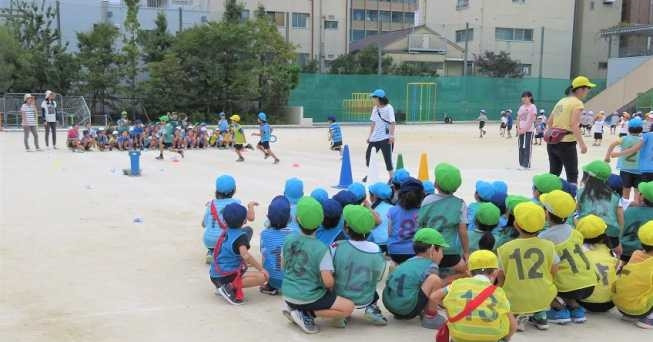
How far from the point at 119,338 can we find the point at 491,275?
2562 millimetres

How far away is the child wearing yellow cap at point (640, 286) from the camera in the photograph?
15.1ft

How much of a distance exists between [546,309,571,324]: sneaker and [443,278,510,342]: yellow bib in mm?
1261

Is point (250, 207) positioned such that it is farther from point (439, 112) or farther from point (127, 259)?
point (439, 112)

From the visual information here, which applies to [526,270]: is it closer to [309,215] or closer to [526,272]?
[526,272]

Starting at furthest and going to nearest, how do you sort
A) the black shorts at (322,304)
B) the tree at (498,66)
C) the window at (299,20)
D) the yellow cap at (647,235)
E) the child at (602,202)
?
the window at (299,20)
the tree at (498,66)
the child at (602,202)
the yellow cap at (647,235)
the black shorts at (322,304)

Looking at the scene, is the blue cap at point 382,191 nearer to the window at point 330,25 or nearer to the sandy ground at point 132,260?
the sandy ground at point 132,260

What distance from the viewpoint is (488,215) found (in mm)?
5195

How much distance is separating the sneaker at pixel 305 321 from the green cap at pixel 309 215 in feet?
2.04

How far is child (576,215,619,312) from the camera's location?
4.82m

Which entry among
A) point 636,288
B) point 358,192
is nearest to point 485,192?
point 358,192

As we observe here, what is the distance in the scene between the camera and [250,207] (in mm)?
6445

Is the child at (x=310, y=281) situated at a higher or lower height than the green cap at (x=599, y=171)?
lower

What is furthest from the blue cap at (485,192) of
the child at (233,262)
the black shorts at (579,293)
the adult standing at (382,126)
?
the adult standing at (382,126)

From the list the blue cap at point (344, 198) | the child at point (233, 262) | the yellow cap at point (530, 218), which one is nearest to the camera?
the yellow cap at point (530, 218)
